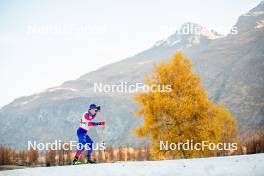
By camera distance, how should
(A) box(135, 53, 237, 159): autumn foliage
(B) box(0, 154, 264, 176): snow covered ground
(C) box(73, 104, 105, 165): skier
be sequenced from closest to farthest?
1. (B) box(0, 154, 264, 176): snow covered ground
2. (C) box(73, 104, 105, 165): skier
3. (A) box(135, 53, 237, 159): autumn foliage

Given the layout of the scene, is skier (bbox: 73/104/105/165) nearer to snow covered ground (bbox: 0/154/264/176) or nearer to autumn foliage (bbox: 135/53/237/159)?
snow covered ground (bbox: 0/154/264/176)

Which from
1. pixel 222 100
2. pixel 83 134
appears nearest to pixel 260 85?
pixel 222 100

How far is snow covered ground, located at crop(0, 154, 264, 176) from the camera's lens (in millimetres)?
9547

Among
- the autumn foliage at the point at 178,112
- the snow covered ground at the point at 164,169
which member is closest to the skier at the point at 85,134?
the snow covered ground at the point at 164,169

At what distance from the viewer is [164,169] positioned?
981 cm

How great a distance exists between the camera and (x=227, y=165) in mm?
10062

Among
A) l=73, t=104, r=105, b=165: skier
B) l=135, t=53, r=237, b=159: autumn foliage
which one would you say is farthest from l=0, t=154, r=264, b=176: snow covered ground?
l=135, t=53, r=237, b=159: autumn foliage

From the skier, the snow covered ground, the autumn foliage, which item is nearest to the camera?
the snow covered ground

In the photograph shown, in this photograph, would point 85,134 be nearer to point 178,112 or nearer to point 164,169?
point 164,169

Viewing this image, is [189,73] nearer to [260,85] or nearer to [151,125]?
[151,125]

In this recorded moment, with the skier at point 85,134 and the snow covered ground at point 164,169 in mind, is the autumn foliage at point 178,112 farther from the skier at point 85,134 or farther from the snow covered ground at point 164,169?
the snow covered ground at point 164,169

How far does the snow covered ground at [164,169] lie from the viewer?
31.3 feet

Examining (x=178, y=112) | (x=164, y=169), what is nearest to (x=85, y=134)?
(x=164, y=169)

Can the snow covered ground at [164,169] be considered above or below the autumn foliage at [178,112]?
below
